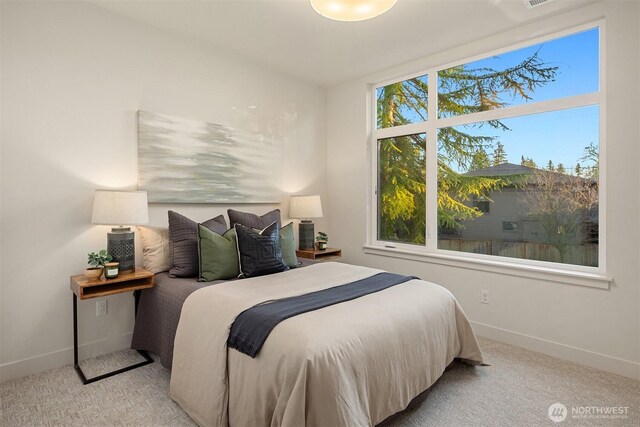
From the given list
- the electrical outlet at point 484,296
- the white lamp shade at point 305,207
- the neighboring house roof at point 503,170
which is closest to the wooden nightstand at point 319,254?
the white lamp shade at point 305,207

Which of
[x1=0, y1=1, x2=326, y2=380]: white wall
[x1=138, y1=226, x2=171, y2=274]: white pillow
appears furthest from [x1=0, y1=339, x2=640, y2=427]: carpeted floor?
[x1=138, y1=226, x2=171, y2=274]: white pillow

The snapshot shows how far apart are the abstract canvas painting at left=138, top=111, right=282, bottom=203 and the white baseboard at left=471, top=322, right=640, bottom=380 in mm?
2511

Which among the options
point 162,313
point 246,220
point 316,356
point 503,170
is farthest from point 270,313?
point 503,170

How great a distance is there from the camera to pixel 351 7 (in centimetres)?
209

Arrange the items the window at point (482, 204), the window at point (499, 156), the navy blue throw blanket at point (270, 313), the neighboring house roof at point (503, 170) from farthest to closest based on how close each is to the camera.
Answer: the window at point (482, 204)
the neighboring house roof at point (503, 170)
the window at point (499, 156)
the navy blue throw blanket at point (270, 313)

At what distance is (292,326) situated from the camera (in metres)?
1.63

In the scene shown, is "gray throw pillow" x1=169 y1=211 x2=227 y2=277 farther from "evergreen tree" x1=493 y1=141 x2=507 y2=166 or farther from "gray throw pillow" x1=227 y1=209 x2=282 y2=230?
"evergreen tree" x1=493 y1=141 x2=507 y2=166

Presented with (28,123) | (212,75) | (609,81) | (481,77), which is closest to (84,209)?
(28,123)

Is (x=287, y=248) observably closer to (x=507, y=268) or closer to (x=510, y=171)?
(x=507, y=268)

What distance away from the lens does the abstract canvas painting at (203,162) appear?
292cm

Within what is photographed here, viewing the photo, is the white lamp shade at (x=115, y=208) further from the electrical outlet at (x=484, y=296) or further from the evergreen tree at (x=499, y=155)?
the evergreen tree at (x=499, y=155)

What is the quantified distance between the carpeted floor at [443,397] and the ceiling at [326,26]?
8.86ft

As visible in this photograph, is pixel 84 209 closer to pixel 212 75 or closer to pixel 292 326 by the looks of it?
pixel 212 75

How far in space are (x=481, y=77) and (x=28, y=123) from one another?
3715 mm
